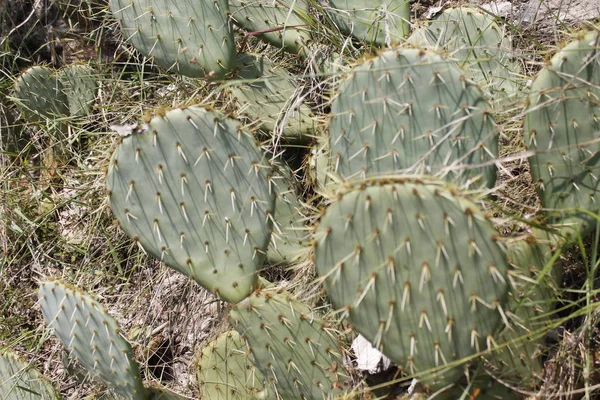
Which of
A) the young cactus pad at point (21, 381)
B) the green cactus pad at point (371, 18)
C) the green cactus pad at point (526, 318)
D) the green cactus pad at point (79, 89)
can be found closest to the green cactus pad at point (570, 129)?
the green cactus pad at point (526, 318)

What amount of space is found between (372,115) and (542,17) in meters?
1.05

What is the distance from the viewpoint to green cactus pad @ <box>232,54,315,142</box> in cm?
221

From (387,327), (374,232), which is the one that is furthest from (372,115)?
(387,327)

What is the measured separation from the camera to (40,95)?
284 centimetres

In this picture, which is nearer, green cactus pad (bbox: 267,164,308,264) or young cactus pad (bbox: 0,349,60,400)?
green cactus pad (bbox: 267,164,308,264)

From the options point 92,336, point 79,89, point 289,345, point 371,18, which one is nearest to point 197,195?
point 289,345

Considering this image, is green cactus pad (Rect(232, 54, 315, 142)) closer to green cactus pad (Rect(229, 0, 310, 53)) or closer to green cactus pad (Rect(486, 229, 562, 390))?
green cactus pad (Rect(229, 0, 310, 53))

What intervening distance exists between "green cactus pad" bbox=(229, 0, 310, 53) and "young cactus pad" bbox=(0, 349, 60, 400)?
1218mm

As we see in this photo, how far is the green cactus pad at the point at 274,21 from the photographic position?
233 centimetres

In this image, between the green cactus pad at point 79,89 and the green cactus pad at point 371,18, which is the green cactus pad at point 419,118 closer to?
the green cactus pad at point 371,18

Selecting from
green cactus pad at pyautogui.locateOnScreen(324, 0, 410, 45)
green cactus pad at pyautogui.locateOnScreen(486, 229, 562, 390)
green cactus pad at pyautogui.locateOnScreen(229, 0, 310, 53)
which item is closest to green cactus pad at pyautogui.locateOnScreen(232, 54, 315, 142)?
green cactus pad at pyautogui.locateOnScreen(229, 0, 310, 53)

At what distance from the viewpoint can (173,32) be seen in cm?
208

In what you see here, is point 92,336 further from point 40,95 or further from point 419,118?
point 40,95

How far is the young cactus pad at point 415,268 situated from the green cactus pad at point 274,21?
118 cm
